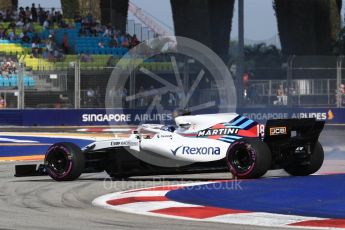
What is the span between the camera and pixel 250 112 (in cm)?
3008

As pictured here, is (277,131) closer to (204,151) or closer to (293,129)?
(293,129)

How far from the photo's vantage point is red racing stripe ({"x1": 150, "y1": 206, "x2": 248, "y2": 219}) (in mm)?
8593

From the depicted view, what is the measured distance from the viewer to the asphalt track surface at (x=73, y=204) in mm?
7945

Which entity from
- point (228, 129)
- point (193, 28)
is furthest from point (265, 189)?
point (193, 28)

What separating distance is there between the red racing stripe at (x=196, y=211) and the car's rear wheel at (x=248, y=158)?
7.62 ft

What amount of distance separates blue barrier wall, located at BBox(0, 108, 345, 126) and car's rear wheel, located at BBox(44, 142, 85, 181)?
17098mm

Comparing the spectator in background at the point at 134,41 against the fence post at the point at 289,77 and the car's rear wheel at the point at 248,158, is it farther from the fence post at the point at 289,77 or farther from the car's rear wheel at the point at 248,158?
the car's rear wheel at the point at 248,158

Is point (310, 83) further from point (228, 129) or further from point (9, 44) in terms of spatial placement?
point (228, 129)

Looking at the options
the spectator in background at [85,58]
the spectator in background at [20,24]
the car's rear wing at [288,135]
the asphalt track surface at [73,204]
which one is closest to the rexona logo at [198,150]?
the asphalt track surface at [73,204]

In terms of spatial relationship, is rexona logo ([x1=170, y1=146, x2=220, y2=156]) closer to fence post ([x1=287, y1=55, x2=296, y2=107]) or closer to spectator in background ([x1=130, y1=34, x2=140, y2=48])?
fence post ([x1=287, y1=55, x2=296, y2=107])

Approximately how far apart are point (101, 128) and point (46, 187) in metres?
17.8

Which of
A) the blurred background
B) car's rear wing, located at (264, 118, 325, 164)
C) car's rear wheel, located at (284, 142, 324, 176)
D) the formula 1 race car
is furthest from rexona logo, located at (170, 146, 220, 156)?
the blurred background

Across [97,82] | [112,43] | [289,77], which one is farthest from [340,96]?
[112,43]

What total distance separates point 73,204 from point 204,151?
108 inches
